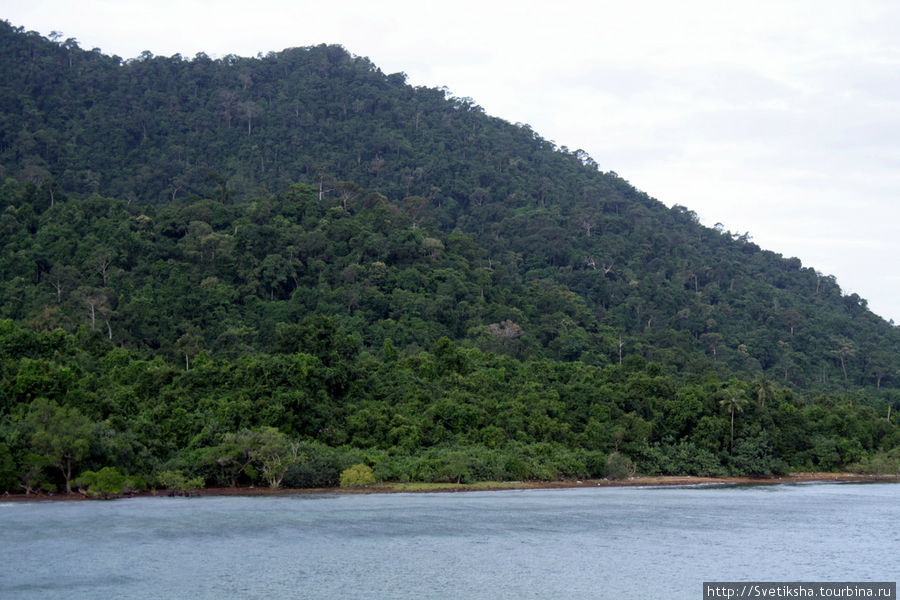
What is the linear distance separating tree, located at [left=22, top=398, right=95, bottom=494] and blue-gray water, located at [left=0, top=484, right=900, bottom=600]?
9.71ft

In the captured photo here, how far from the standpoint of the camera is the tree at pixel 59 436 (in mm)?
50062

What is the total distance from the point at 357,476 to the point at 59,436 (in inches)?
712

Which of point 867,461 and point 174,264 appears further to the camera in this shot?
point 174,264

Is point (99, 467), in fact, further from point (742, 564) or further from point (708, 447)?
point (708, 447)

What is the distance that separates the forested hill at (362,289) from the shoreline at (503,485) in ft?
5.31

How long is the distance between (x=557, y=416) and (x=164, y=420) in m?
30.2

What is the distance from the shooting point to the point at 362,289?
10394 centimetres

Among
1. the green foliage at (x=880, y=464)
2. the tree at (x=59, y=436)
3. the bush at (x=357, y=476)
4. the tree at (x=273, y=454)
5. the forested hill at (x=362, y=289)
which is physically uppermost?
the forested hill at (x=362, y=289)

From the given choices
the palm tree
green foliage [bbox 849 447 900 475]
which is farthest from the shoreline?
the palm tree

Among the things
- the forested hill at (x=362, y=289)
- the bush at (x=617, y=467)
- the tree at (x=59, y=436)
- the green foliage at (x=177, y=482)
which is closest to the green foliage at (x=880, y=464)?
the forested hill at (x=362, y=289)

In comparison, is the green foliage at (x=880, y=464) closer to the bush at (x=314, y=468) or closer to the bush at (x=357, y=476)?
the bush at (x=357, y=476)

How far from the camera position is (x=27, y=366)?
2266 inches

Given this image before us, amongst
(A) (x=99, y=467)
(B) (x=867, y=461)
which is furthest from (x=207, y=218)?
(B) (x=867, y=461)

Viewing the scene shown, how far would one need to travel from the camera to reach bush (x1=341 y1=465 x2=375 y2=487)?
59625mm
